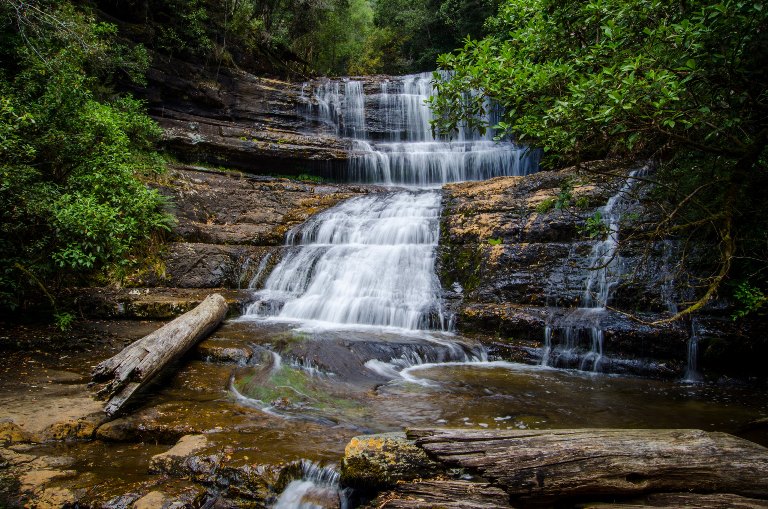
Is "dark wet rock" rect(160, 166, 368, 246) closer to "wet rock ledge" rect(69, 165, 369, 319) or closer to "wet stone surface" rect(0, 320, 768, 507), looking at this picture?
"wet rock ledge" rect(69, 165, 369, 319)

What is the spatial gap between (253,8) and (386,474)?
2164 cm

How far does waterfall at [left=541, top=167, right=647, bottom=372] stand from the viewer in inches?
259

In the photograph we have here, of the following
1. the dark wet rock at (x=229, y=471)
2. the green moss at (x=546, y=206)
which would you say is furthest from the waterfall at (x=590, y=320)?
the dark wet rock at (x=229, y=471)

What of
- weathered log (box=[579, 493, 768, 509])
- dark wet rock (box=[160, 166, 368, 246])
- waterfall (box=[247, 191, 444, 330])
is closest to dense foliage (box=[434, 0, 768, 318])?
weathered log (box=[579, 493, 768, 509])

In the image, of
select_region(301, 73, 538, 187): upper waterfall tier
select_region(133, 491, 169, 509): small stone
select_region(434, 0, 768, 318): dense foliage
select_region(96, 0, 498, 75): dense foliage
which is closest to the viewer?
select_region(133, 491, 169, 509): small stone

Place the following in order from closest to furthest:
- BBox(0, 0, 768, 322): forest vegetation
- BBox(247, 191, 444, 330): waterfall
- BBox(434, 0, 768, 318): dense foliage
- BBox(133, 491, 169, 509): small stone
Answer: BBox(133, 491, 169, 509): small stone → BBox(434, 0, 768, 318): dense foliage → BBox(0, 0, 768, 322): forest vegetation → BBox(247, 191, 444, 330): waterfall

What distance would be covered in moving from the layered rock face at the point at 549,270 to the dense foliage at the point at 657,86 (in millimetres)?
1026

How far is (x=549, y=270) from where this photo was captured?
801cm

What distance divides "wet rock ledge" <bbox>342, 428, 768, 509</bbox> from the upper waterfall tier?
12.9 m

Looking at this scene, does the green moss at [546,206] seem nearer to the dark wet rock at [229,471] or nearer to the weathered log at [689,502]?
the weathered log at [689,502]

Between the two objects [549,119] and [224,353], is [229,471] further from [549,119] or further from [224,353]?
[549,119]

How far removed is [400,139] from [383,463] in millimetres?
16463

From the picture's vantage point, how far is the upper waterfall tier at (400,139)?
51.1 feet

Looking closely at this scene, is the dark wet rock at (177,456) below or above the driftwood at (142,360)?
below
